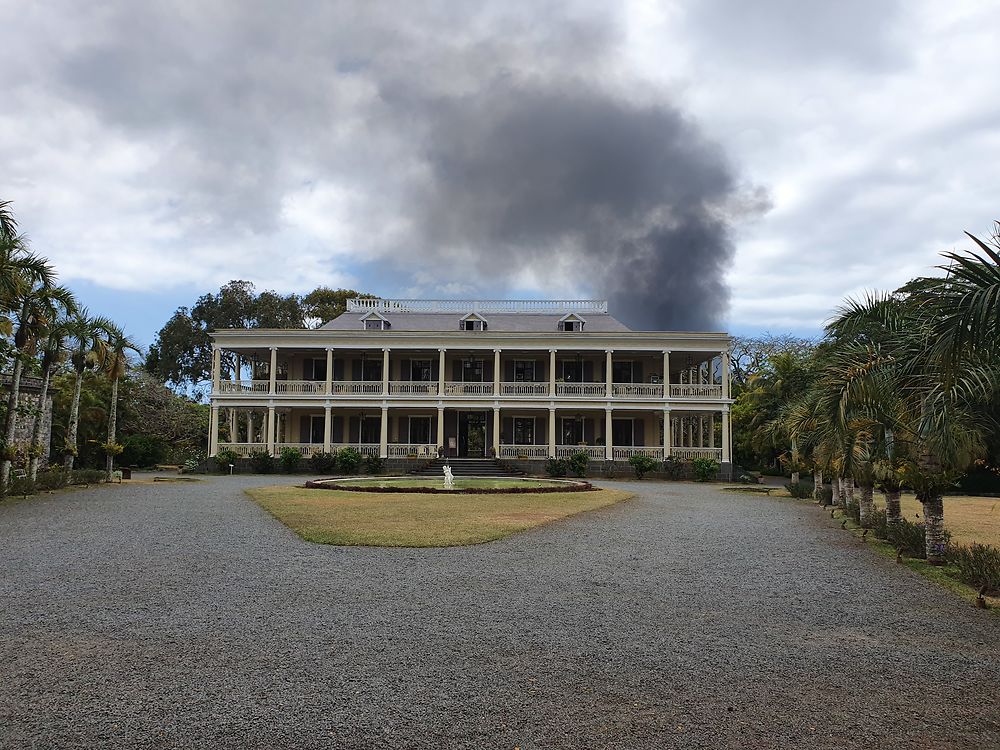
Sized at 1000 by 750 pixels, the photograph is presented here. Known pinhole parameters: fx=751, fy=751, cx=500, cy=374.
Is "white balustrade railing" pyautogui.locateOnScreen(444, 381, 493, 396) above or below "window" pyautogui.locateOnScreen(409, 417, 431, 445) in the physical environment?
above

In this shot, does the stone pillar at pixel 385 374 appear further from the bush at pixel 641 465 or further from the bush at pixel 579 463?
the bush at pixel 641 465

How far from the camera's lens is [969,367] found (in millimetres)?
8664

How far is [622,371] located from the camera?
3862cm

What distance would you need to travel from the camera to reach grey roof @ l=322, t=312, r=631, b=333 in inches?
1553

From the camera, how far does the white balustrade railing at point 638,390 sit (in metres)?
36.0

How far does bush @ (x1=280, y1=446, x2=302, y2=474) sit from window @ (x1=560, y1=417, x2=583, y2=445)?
1324cm

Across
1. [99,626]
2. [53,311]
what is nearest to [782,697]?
[99,626]

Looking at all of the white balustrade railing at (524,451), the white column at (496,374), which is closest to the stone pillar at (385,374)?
the white column at (496,374)

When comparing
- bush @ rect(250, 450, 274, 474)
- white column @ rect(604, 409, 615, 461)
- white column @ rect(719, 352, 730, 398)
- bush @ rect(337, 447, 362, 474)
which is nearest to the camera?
bush @ rect(337, 447, 362, 474)

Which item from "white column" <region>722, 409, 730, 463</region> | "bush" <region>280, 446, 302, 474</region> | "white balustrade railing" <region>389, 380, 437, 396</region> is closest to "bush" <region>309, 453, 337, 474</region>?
"bush" <region>280, 446, 302, 474</region>

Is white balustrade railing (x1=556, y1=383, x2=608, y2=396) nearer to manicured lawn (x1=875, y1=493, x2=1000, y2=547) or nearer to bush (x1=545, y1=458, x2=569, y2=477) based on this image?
bush (x1=545, y1=458, x2=569, y2=477)

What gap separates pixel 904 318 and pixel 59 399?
33923 millimetres

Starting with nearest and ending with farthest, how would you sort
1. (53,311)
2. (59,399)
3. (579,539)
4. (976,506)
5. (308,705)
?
(308,705) → (579,539) → (53,311) → (976,506) → (59,399)

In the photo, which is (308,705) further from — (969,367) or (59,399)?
(59,399)
